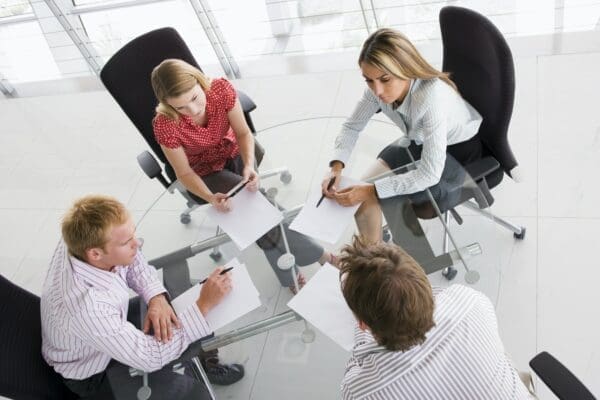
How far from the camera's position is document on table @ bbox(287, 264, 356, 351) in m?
1.73

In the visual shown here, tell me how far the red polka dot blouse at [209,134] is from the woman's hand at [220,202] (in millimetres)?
284

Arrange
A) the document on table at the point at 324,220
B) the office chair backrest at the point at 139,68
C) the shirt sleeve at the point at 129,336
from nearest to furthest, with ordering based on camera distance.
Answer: the shirt sleeve at the point at 129,336, the document on table at the point at 324,220, the office chair backrest at the point at 139,68

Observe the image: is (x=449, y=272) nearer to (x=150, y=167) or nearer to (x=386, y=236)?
(x=386, y=236)

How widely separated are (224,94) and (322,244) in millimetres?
841

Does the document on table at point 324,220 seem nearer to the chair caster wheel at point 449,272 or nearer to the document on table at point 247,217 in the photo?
the document on table at point 247,217

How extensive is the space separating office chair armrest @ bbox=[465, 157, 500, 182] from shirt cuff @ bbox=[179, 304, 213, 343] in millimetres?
1122

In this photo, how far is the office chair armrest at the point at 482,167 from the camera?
7.09 feet

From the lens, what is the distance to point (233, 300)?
1.89m

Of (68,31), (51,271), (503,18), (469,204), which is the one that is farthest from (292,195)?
(68,31)

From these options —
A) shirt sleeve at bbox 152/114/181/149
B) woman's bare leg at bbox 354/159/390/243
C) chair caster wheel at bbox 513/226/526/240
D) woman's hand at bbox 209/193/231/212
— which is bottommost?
chair caster wheel at bbox 513/226/526/240

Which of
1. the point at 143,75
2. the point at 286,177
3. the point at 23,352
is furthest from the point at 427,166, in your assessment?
the point at 23,352

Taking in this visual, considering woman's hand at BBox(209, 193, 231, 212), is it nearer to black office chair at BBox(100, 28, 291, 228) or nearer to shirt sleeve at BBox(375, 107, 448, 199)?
black office chair at BBox(100, 28, 291, 228)

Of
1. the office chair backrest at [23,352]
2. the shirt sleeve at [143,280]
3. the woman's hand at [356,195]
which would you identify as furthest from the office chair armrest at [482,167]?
the office chair backrest at [23,352]

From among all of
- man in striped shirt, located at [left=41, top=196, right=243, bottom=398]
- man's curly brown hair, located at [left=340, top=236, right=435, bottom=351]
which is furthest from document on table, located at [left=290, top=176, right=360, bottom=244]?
man's curly brown hair, located at [left=340, top=236, right=435, bottom=351]
